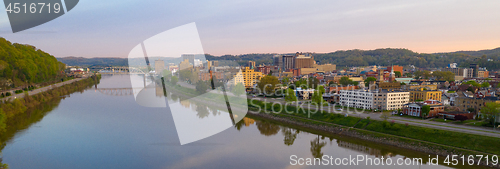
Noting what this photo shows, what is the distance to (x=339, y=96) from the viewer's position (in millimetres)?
8047

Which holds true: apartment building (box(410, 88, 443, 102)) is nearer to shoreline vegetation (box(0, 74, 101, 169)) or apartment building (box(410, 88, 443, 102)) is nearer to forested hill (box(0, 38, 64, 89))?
shoreline vegetation (box(0, 74, 101, 169))

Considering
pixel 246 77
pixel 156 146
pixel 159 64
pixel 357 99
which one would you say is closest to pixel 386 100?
pixel 357 99

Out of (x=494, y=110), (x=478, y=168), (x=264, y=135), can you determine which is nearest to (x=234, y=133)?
(x=264, y=135)

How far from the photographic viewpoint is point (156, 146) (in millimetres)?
4570

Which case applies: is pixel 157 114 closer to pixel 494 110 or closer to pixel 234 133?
pixel 234 133

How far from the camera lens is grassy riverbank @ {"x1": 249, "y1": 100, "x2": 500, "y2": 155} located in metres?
4.04

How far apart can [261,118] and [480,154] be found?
431cm

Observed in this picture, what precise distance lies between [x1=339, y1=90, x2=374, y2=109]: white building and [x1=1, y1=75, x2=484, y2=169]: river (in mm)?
1922

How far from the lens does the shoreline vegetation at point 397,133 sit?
4.07 metres

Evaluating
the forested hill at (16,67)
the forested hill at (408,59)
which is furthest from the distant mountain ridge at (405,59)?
the forested hill at (16,67)

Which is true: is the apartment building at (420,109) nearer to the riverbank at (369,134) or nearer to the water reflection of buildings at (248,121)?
the riverbank at (369,134)

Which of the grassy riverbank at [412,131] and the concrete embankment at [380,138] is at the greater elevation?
the grassy riverbank at [412,131]

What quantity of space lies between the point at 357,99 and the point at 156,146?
471 centimetres

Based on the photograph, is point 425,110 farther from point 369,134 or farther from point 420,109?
point 369,134
